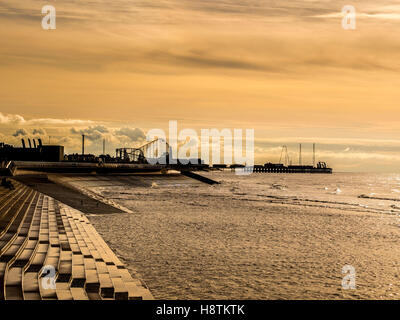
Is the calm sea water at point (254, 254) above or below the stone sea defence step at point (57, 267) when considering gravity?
below

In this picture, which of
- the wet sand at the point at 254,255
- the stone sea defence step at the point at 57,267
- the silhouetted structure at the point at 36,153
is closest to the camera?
the stone sea defence step at the point at 57,267

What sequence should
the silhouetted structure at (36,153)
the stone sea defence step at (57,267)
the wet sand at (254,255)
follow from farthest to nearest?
the silhouetted structure at (36,153)
the wet sand at (254,255)
the stone sea defence step at (57,267)

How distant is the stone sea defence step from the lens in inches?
318

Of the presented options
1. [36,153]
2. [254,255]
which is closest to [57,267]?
[254,255]

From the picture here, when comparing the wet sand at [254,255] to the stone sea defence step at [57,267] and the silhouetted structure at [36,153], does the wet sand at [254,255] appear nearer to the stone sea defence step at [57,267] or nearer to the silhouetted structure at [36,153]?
the stone sea defence step at [57,267]

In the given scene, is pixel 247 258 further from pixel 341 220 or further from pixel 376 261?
pixel 341 220

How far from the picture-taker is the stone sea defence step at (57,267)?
8.08 m

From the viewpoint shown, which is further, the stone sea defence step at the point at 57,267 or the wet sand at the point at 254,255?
the wet sand at the point at 254,255

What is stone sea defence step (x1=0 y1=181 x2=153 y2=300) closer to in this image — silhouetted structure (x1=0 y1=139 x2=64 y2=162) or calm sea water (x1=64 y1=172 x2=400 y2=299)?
calm sea water (x1=64 y1=172 x2=400 y2=299)

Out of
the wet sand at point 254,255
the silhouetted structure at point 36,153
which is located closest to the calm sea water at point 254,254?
the wet sand at point 254,255
